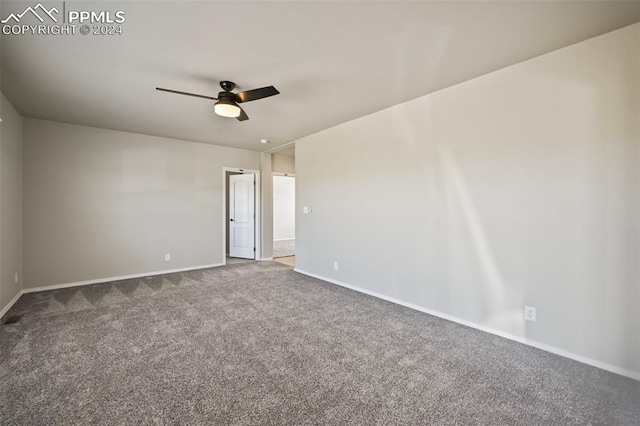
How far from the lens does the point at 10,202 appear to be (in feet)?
11.4

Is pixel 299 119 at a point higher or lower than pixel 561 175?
higher

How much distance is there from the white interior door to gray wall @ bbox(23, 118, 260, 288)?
75cm

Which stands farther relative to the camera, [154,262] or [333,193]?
[154,262]

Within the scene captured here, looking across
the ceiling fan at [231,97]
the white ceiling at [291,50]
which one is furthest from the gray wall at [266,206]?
the ceiling fan at [231,97]

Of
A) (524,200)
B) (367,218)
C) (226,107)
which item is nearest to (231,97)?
(226,107)

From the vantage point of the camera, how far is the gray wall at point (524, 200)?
6.81ft

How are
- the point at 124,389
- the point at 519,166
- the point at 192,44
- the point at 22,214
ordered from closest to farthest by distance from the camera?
the point at 124,389 < the point at 192,44 < the point at 519,166 < the point at 22,214

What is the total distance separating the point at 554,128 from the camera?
7.69ft

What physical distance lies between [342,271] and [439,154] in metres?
2.32

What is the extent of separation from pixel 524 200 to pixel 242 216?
557 cm

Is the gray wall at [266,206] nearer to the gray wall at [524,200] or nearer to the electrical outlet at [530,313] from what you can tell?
the gray wall at [524,200]

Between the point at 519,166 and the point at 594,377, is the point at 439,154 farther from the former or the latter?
the point at 594,377

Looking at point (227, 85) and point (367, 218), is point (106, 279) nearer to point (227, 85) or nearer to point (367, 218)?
point (227, 85)

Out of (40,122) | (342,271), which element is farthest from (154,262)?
(342,271)
